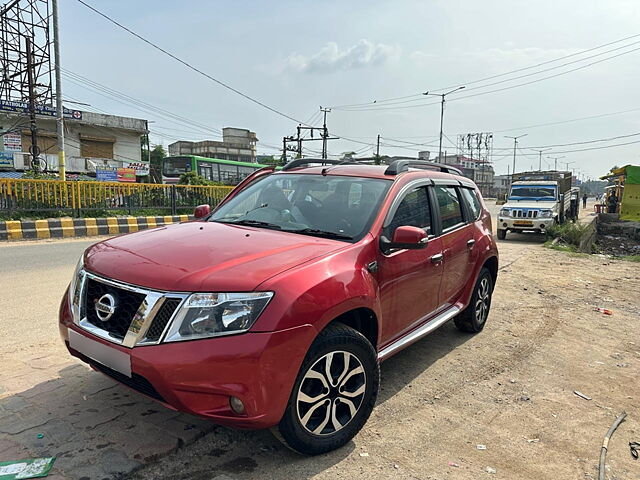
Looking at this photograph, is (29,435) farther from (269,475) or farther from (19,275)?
(19,275)

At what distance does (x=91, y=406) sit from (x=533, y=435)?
3.01m

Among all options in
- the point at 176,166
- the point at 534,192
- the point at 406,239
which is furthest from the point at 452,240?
the point at 176,166

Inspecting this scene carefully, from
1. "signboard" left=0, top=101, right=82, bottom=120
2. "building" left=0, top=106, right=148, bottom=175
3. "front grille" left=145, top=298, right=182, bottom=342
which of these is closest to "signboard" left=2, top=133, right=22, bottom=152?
"building" left=0, top=106, right=148, bottom=175

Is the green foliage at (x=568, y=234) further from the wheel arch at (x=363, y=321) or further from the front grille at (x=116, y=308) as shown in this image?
the front grille at (x=116, y=308)

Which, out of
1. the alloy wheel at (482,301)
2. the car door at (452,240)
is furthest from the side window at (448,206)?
the alloy wheel at (482,301)

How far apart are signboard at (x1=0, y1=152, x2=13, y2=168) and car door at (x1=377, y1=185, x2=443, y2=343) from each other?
115ft

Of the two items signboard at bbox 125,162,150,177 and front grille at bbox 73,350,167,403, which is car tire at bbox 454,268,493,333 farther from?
signboard at bbox 125,162,150,177

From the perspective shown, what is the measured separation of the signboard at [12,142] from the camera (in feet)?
103

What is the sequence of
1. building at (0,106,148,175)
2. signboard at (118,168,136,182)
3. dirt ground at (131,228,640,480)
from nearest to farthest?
dirt ground at (131,228,640,480), building at (0,106,148,175), signboard at (118,168,136,182)

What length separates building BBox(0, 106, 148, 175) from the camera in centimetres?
3094

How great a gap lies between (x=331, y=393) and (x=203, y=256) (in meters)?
1.09

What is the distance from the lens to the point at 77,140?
3600 centimetres

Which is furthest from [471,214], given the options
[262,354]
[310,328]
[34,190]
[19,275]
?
[34,190]

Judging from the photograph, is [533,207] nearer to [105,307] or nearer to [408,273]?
[408,273]
